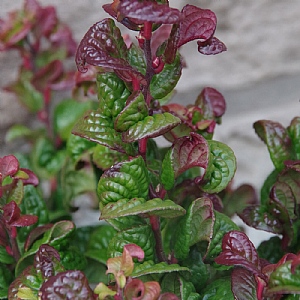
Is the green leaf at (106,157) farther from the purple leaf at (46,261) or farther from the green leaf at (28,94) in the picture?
the green leaf at (28,94)

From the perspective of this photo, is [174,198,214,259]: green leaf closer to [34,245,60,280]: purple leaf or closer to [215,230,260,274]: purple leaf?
[215,230,260,274]: purple leaf

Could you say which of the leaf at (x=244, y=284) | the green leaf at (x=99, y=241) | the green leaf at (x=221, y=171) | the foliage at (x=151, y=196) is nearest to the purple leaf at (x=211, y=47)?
the foliage at (x=151, y=196)

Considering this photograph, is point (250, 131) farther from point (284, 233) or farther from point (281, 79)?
point (284, 233)

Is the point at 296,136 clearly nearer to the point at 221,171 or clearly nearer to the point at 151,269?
the point at 221,171

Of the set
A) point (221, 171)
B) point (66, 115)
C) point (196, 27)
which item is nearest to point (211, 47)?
point (196, 27)

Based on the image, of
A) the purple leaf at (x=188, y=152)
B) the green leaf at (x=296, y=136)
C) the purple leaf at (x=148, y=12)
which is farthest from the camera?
the green leaf at (x=296, y=136)

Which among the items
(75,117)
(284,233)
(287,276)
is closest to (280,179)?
(284,233)
